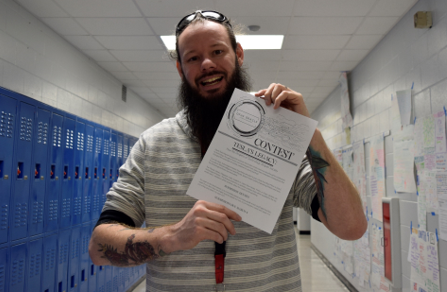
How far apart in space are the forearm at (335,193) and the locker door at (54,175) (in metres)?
2.54

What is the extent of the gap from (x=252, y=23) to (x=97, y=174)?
7.58ft

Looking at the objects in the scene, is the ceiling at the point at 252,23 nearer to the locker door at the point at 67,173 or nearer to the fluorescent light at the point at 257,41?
the fluorescent light at the point at 257,41

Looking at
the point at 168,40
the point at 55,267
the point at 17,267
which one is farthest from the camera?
the point at 168,40

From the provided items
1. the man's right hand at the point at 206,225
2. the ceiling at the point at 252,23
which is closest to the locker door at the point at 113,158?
the ceiling at the point at 252,23

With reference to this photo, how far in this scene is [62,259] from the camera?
9.84ft

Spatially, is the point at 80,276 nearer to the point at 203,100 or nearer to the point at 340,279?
the point at 203,100

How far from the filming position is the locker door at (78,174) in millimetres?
3250

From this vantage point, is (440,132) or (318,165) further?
(440,132)

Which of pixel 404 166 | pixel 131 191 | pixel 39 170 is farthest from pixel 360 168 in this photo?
pixel 131 191

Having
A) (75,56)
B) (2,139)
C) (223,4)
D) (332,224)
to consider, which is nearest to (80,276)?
(2,139)

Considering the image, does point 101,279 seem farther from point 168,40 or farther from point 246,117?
point 246,117

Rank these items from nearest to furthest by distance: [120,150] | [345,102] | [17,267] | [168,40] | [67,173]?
1. [17,267]
2. [67,173]
3. [168,40]
4. [120,150]
5. [345,102]

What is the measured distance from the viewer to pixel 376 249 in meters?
3.68

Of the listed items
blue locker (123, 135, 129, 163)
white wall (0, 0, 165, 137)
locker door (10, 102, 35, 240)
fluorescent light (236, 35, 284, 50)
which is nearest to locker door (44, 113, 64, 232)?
locker door (10, 102, 35, 240)
